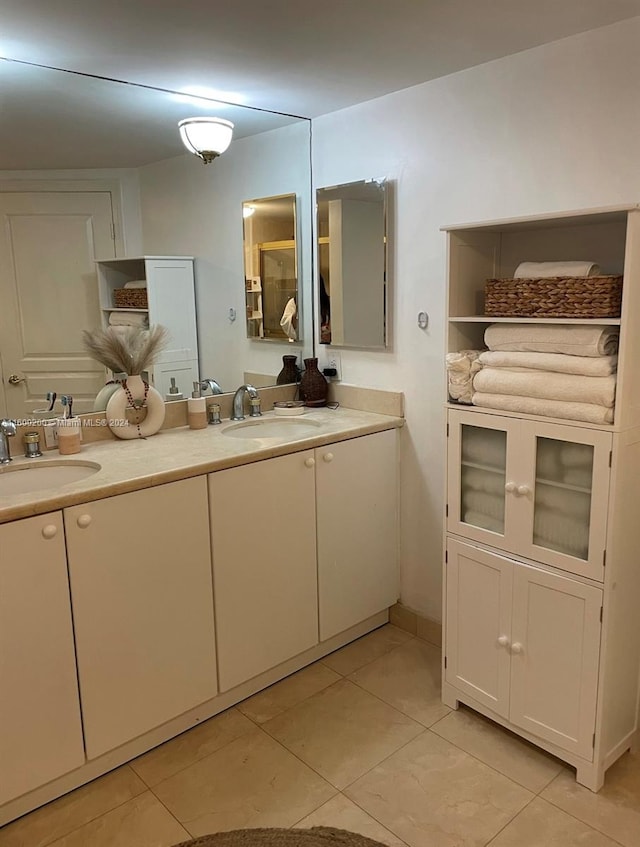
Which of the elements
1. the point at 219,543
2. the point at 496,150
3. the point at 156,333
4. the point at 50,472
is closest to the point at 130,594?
the point at 219,543

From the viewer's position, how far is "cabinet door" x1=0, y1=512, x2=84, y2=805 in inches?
68.9

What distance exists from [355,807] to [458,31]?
2322mm

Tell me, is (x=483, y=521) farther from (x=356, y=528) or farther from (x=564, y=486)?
(x=356, y=528)

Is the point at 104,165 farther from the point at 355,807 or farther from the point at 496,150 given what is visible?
the point at 355,807

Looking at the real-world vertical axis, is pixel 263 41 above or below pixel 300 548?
above

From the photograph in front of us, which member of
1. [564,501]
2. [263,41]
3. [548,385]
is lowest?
[564,501]

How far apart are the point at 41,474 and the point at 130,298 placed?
0.74 meters

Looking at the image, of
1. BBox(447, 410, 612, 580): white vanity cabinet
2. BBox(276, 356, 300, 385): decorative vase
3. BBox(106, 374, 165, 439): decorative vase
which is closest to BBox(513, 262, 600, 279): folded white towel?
BBox(447, 410, 612, 580): white vanity cabinet

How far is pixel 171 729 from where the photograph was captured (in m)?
2.22

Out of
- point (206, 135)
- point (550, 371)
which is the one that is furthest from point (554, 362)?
point (206, 135)

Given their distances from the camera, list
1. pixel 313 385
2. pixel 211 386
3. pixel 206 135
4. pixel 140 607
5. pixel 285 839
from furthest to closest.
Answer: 1. pixel 313 385
2. pixel 211 386
3. pixel 206 135
4. pixel 140 607
5. pixel 285 839

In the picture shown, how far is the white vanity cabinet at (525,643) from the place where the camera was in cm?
194

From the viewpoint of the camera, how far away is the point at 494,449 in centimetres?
215

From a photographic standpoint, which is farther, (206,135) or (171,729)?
(206,135)
